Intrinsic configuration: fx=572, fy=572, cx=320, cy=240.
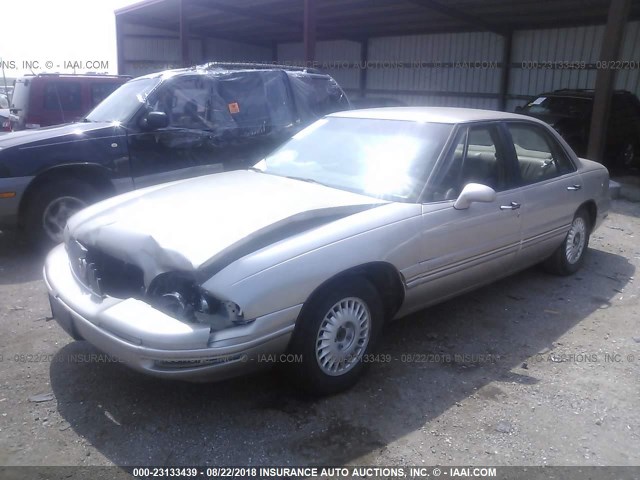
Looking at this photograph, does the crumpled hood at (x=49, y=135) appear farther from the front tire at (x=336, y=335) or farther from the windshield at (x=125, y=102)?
the front tire at (x=336, y=335)

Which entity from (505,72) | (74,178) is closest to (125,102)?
(74,178)

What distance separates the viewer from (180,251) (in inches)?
115

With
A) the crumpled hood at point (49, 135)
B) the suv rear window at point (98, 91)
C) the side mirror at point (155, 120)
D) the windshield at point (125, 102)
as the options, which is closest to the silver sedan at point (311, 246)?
the side mirror at point (155, 120)

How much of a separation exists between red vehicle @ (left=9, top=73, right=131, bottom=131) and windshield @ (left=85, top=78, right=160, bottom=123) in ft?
10.2

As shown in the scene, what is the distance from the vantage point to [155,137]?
623 cm

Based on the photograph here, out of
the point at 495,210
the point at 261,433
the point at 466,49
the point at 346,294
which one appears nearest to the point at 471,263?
the point at 495,210

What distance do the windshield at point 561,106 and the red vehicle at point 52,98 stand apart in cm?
867

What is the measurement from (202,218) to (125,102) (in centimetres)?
385

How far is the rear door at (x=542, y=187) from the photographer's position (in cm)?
459

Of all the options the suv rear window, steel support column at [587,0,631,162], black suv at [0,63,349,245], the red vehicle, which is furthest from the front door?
the suv rear window

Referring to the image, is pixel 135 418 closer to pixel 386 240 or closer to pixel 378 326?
pixel 378 326

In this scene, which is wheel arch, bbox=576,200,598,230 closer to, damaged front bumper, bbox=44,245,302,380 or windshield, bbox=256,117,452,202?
windshield, bbox=256,117,452,202

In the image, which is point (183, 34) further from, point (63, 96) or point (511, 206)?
point (511, 206)

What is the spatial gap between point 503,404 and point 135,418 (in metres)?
2.09
